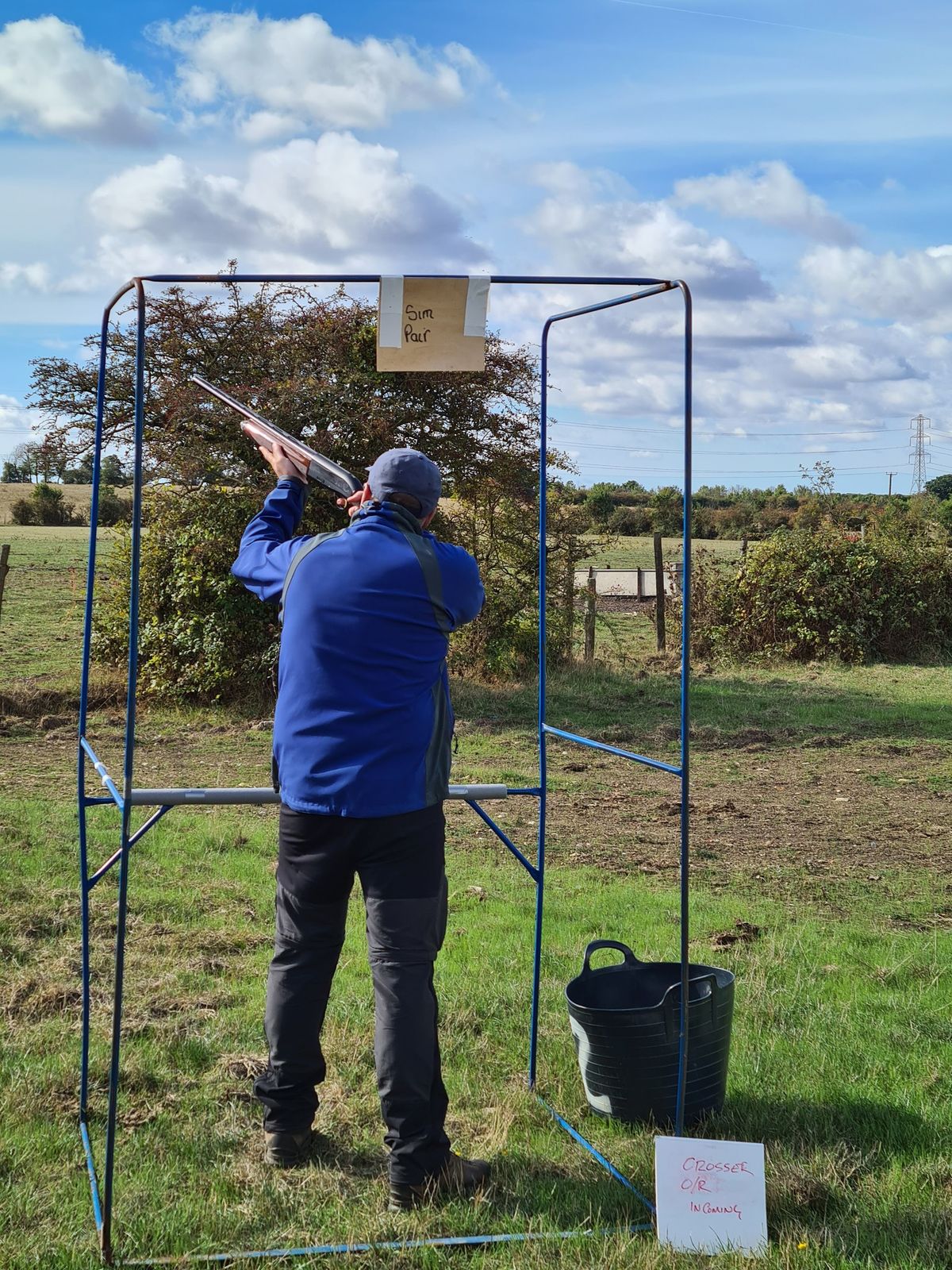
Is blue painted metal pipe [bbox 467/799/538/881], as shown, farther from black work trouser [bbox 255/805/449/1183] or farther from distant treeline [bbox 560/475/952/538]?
distant treeline [bbox 560/475/952/538]

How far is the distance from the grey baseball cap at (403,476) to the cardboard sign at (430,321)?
0.30 metres

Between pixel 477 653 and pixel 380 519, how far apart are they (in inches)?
419

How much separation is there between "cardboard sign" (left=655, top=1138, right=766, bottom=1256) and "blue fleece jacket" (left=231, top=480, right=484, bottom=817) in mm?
1232

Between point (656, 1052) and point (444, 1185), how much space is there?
82cm

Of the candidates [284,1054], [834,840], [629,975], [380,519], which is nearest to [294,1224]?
[284,1054]

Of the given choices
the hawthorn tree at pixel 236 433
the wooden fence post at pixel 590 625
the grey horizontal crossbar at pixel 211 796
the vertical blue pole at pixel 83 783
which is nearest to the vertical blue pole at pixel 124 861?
the grey horizontal crossbar at pixel 211 796

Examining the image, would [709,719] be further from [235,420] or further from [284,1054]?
[284,1054]


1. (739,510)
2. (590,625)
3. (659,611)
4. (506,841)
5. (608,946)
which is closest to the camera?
(506,841)

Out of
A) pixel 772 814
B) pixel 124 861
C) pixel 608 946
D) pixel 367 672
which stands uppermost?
pixel 367 672

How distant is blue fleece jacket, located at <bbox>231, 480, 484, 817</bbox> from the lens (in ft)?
10.7

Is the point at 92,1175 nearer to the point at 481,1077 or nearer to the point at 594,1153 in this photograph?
the point at 481,1077

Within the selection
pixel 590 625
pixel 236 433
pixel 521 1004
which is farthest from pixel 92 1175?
pixel 590 625

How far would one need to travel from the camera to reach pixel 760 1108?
3984 millimetres

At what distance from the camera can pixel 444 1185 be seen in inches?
133
